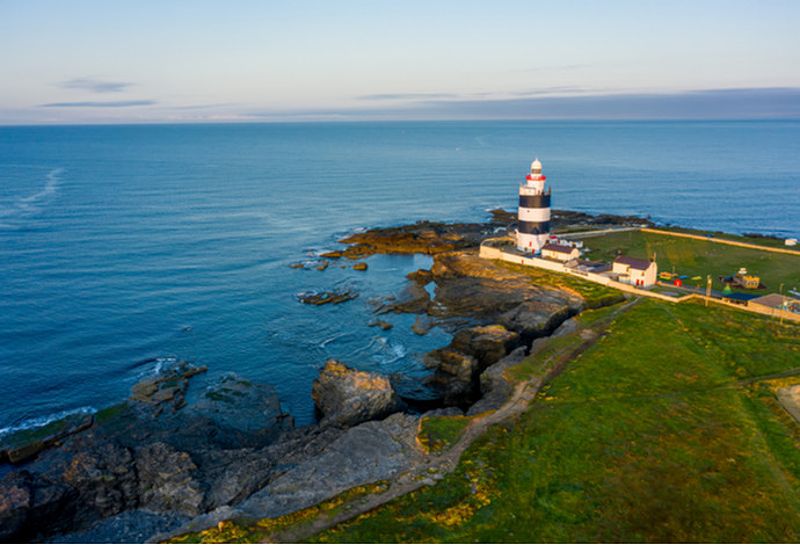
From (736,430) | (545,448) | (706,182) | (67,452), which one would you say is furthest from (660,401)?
(706,182)

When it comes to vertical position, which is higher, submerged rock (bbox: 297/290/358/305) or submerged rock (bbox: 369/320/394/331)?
submerged rock (bbox: 297/290/358/305)

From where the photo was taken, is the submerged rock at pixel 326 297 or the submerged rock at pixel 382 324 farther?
the submerged rock at pixel 326 297

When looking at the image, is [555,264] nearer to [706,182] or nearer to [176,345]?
[176,345]

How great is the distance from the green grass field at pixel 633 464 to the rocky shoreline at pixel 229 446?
3.88 m

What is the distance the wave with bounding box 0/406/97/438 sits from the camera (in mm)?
36500

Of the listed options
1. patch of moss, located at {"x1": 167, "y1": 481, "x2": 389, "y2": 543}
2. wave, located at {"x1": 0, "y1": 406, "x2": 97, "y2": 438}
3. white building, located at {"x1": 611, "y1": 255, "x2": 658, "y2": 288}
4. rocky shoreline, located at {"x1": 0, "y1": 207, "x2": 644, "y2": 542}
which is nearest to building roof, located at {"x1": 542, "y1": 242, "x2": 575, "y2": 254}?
white building, located at {"x1": 611, "y1": 255, "x2": 658, "y2": 288}

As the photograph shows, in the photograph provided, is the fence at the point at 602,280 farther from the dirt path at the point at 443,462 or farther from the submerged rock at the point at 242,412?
the submerged rock at the point at 242,412

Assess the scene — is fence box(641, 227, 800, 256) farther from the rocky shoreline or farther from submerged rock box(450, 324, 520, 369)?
submerged rock box(450, 324, 520, 369)

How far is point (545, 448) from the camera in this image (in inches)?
1186

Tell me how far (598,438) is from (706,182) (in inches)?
5499

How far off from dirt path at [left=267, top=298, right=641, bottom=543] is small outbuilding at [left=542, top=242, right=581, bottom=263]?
21.0m

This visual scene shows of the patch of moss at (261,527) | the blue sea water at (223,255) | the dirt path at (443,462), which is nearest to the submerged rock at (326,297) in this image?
the blue sea water at (223,255)

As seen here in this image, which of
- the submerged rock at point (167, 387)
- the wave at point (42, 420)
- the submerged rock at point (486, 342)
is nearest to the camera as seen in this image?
the wave at point (42, 420)

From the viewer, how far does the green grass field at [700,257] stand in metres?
56.6
